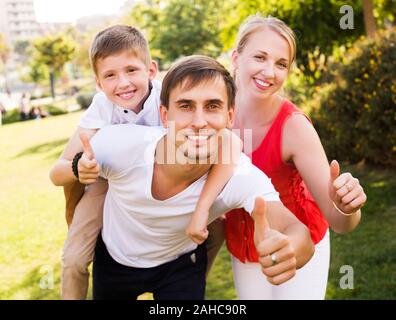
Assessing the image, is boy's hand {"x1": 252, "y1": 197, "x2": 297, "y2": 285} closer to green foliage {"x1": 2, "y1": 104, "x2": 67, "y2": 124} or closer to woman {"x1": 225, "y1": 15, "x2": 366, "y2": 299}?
woman {"x1": 225, "y1": 15, "x2": 366, "y2": 299}

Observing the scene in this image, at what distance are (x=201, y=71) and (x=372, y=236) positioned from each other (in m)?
4.31

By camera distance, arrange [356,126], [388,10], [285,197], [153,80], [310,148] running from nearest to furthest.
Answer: [310,148], [285,197], [153,80], [356,126], [388,10]

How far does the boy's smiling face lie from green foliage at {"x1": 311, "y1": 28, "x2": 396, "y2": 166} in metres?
5.04

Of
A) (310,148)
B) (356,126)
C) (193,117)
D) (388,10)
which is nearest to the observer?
(193,117)

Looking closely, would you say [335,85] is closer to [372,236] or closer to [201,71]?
[372,236]

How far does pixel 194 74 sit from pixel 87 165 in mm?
495

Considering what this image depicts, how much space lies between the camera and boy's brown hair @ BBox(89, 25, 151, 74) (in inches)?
95.7

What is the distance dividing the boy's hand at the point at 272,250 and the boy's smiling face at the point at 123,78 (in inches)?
38.3

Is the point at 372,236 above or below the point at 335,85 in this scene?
below

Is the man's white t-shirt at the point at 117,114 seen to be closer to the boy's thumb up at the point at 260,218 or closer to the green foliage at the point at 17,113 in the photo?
the boy's thumb up at the point at 260,218

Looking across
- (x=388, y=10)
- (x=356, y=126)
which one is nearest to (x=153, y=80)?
(x=356, y=126)

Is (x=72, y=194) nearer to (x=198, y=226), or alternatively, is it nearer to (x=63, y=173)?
(x=63, y=173)
